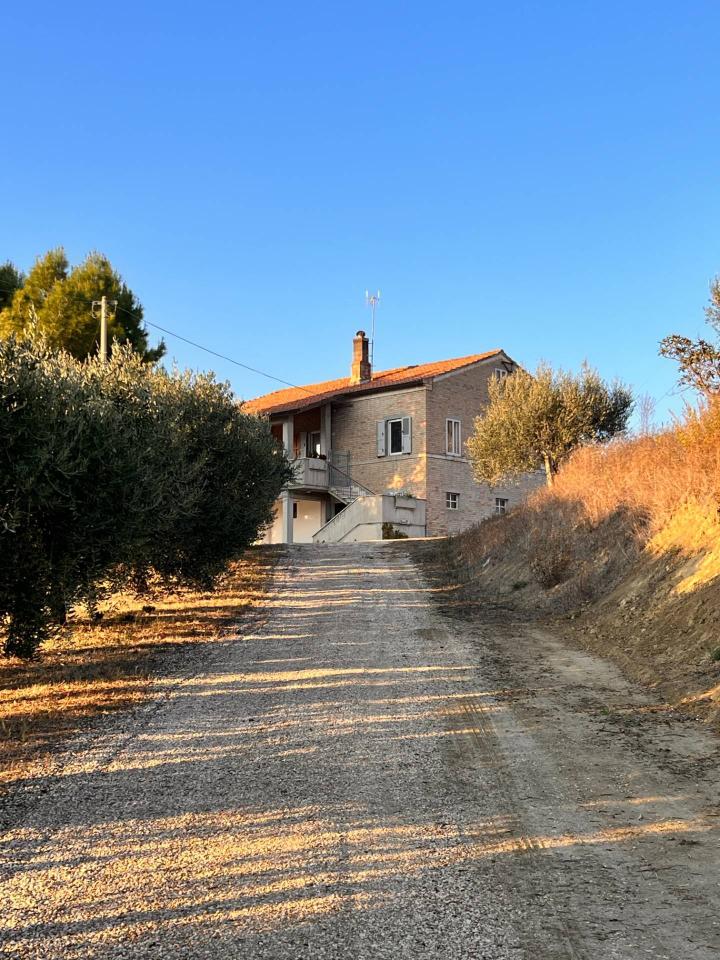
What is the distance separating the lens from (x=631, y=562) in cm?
1276

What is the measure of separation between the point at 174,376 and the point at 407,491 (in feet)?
57.7

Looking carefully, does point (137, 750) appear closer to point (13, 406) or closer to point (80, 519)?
point (80, 519)

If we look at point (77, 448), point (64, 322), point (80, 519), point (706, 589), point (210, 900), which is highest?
point (64, 322)

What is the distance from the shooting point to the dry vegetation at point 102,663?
717 centimetres

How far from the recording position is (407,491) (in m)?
31.3

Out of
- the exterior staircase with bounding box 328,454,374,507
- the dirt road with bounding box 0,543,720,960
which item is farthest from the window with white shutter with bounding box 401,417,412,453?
the dirt road with bounding box 0,543,720,960

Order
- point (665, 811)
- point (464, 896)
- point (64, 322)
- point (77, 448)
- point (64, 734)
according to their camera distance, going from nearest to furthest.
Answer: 1. point (464, 896)
2. point (665, 811)
3. point (64, 734)
4. point (77, 448)
5. point (64, 322)

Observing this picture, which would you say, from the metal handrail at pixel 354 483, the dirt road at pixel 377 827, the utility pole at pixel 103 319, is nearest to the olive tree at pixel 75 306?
the utility pole at pixel 103 319

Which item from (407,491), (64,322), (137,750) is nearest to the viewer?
(137,750)

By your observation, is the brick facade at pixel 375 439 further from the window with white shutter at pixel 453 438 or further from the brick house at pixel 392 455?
the window with white shutter at pixel 453 438

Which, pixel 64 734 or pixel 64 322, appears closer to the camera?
pixel 64 734

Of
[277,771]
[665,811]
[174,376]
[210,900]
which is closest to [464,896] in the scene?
[210,900]

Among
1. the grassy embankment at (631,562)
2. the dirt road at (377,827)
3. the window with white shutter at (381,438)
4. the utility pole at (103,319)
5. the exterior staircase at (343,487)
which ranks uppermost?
the utility pole at (103,319)

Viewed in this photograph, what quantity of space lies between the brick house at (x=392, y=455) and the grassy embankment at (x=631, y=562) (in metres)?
11.2
